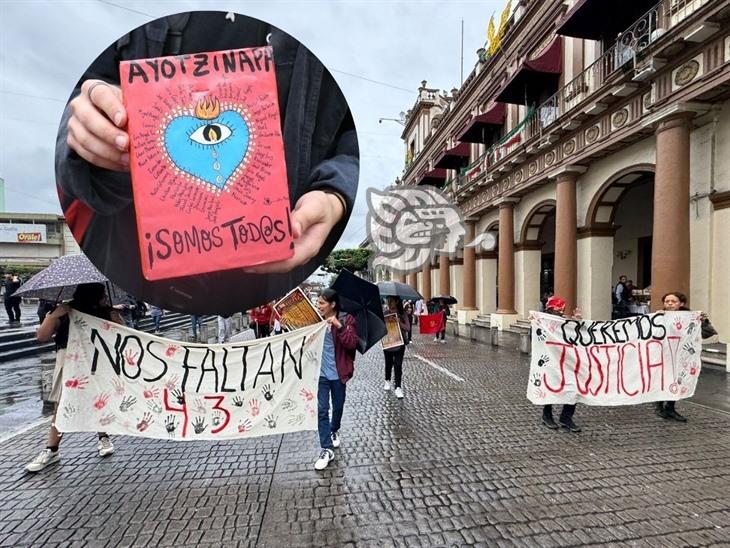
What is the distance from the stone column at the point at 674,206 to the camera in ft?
30.1

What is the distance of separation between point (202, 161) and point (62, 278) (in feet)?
7.08

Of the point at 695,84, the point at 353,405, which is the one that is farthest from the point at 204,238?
the point at 695,84

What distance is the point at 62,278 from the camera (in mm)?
4246

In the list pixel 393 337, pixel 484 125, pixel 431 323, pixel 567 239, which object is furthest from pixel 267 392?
pixel 484 125

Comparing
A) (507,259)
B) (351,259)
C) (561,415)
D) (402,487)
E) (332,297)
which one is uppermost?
(351,259)

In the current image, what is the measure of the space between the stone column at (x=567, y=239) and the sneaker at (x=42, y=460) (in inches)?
522

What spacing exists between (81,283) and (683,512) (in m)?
5.97

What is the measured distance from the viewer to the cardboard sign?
342 cm

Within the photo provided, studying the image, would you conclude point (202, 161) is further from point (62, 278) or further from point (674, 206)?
point (674, 206)

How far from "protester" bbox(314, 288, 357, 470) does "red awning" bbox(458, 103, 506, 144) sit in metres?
16.7

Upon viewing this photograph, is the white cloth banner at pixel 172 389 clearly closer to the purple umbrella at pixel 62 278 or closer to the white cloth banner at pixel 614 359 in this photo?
the purple umbrella at pixel 62 278

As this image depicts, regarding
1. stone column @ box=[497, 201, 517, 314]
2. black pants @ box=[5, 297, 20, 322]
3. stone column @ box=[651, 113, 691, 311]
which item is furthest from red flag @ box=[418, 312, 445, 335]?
black pants @ box=[5, 297, 20, 322]

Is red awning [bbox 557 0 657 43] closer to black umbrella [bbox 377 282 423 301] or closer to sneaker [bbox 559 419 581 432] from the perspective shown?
black umbrella [bbox 377 282 423 301]

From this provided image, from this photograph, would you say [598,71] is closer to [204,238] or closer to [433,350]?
[433,350]
